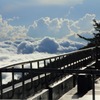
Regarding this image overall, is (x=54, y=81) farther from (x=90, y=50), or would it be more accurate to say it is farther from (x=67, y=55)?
(x=90, y=50)

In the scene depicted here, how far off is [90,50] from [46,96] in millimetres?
13407

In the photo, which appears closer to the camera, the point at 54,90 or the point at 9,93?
the point at 9,93

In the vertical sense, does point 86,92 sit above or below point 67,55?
below

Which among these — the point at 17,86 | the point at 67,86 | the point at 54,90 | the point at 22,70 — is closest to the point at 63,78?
the point at 67,86

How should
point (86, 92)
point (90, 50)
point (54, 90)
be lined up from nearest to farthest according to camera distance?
1. point (54, 90)
2. point (86, 92)
3. point (90, 50)

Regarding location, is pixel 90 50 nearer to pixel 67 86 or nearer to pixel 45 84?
pixel 67 86

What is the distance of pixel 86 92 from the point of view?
55.5 ft

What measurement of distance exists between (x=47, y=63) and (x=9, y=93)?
348cm

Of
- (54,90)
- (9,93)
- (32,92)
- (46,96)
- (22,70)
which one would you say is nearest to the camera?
(22,70)

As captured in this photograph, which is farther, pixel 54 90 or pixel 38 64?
pixel 54 90

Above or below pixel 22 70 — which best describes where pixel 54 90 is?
below

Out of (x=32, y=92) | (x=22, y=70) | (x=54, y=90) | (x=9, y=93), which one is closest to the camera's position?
(x=22, y=70)

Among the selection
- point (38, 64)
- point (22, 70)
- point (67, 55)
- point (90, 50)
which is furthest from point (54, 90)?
point (90, 50)

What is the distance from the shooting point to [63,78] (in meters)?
17.2
